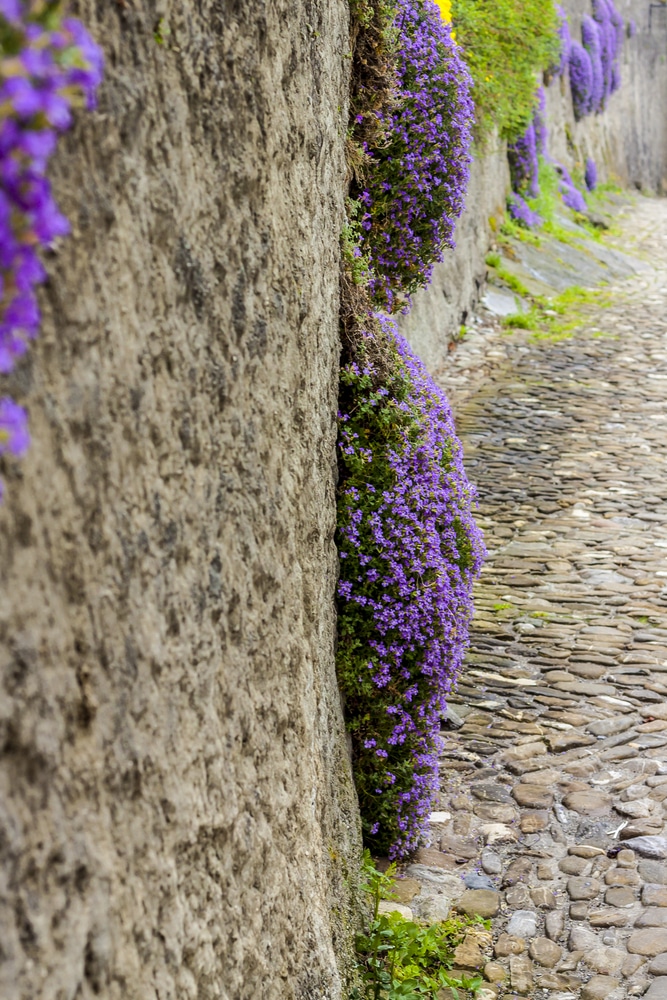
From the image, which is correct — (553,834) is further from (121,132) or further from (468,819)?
(121,132)

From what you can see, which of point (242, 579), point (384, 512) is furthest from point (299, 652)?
point (384, 512)

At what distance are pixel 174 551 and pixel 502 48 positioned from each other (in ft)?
36.2

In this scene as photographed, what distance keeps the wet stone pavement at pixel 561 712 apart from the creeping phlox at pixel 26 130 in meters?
3.01

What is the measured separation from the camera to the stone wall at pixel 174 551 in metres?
1.46

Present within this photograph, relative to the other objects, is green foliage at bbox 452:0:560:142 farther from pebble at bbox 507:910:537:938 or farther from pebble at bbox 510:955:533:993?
pebble at bbox 510:955:533:993

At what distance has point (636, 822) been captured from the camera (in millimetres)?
4250

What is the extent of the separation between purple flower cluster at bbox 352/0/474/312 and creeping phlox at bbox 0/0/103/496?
3.67 m

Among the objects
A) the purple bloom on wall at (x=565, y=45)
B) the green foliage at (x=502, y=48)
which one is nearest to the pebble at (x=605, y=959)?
the green foliage at (x=502, y=48)

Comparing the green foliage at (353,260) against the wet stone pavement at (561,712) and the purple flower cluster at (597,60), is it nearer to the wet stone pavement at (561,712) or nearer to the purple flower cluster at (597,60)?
the wet stone pavement at (561,712)

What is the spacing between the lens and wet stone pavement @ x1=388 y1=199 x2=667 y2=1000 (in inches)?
144

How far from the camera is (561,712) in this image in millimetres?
5137

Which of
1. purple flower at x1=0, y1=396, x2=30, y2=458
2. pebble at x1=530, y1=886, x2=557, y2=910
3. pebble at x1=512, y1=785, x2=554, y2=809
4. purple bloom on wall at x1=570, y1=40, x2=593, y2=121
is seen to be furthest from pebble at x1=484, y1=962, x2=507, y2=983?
purple bloom on wall at x1=570, y1=40, x2=593, y2=121

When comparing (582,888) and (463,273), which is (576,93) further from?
(582,888)

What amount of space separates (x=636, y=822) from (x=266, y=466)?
8.55 feet
